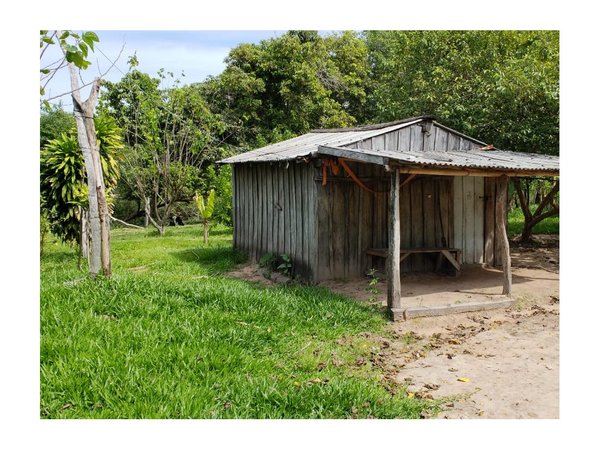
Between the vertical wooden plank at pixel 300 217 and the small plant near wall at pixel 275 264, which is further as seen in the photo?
the small plant near wall at pixel 275 264

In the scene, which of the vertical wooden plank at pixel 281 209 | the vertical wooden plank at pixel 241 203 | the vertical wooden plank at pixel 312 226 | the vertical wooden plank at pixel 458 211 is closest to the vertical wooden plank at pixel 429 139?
the vertical wooden plank at pixel 458 211

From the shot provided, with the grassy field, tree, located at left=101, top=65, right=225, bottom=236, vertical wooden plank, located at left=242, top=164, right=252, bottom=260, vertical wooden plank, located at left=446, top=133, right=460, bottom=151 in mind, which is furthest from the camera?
tree, located at left=101, top=65, right=225, bottom=236

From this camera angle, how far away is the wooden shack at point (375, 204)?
8.93 meters

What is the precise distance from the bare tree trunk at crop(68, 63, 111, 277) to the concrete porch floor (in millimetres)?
3586

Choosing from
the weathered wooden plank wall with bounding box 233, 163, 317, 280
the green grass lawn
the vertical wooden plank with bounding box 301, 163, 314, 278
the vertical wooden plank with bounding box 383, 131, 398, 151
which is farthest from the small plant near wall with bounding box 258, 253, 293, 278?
the vertical wooden plank with bounding box 383, 131, 398, 151

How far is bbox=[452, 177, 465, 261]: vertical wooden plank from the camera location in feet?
33.8

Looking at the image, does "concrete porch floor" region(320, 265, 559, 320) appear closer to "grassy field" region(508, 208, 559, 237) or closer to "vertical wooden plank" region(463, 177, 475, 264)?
"vertical wooden plank" region(463, 177, 475, 264)

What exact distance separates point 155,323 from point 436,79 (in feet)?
33.0

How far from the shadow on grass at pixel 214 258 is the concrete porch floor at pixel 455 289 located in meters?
2.69

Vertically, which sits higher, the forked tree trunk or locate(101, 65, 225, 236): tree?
locate(101, 65, 225, 236): tree

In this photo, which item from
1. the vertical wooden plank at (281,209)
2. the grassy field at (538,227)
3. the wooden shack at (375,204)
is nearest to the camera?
the wooden shack at (375,204)

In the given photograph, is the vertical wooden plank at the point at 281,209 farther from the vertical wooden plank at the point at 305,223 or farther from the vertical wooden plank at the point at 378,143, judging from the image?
the vertical wooden plank at the point at 378,143

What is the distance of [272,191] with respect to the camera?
10398 millimetres
